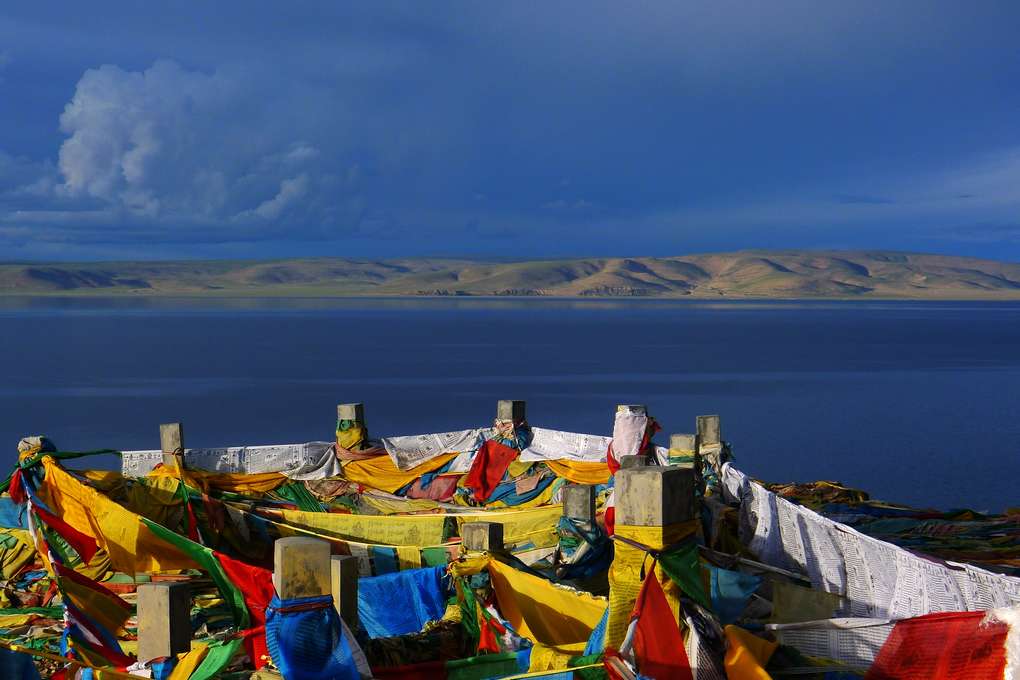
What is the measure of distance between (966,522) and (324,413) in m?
30.7

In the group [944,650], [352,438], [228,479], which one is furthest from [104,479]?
[944,650]

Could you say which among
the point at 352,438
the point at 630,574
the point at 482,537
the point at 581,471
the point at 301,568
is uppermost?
the point at 301,568

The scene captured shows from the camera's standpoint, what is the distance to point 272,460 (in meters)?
15.1

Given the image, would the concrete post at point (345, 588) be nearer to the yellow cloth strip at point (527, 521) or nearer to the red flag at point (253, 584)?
the red flag at point (253, 584)

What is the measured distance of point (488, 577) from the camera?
26.7 ft

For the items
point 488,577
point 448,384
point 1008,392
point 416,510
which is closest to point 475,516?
point 416,510

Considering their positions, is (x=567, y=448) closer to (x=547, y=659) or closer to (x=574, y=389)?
(x=547, y=659)

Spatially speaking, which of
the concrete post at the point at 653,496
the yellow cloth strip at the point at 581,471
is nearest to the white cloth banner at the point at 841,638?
the concrete post at the point at 653,496

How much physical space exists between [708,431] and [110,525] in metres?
6.86

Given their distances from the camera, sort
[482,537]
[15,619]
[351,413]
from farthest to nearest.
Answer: [351,413]
[15,619]
[482,537]

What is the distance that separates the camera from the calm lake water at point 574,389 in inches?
1352

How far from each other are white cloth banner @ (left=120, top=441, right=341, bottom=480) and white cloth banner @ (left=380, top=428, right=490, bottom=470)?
0.85 meters

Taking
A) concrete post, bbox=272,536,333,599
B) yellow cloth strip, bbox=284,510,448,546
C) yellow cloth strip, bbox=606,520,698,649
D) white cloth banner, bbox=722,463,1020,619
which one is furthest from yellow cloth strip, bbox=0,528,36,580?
yellow cloth strip, bbox=606,520,698,649

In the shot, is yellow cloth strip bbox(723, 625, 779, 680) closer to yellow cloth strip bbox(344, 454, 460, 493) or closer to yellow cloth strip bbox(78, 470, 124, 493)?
yellow cloth strip bbox(78, 470, 124, 493)
